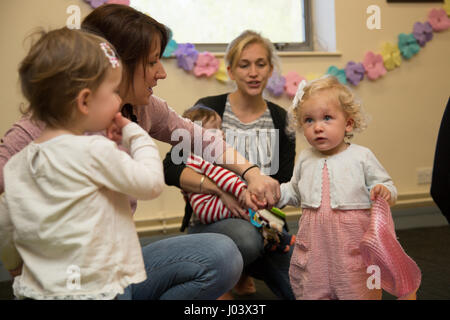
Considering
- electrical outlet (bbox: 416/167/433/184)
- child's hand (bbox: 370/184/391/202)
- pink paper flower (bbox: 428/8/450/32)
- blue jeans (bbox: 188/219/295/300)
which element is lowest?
electrical outlet (bbox: 416/167/433/184)

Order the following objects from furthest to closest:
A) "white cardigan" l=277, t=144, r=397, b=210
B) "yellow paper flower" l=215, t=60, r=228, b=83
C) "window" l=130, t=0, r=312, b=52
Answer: "window" l=130, t=0, r=312, b=52
"yellow paper flower" l=215, t=60, r=228, b=83
"white cardigan" l=277, t=144, r=397, b=210

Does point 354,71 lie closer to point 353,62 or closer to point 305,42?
point 353,62

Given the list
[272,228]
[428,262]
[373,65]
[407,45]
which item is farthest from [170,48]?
[428,262]

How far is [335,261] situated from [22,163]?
103 centimetres

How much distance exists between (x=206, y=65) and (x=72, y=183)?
2.28 metres

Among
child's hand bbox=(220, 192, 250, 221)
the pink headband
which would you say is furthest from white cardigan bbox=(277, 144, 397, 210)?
the pink headband

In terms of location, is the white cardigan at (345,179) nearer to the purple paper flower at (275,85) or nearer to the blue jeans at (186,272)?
the blue jeans at (186,272)

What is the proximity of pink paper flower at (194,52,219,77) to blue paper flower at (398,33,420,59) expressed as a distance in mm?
1399

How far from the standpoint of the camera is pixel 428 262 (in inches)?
103

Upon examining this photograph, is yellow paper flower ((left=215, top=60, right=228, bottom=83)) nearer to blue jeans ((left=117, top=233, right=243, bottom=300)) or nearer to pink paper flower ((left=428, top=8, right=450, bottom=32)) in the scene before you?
pink paper flower ((left=428, top=8, right=450, bottom=32))

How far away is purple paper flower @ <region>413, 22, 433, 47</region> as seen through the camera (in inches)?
138

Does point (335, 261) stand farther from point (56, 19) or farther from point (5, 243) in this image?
point (56, 19)

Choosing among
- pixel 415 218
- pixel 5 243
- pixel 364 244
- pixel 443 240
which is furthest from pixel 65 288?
pixel 415 218
